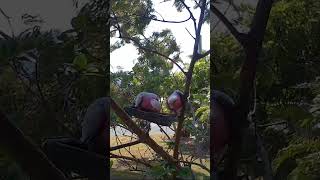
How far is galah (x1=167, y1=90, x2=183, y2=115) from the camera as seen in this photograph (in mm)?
2328

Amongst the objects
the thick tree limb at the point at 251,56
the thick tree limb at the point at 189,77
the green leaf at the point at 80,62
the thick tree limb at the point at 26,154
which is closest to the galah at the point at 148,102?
the thick tree limb at the point at 189,77

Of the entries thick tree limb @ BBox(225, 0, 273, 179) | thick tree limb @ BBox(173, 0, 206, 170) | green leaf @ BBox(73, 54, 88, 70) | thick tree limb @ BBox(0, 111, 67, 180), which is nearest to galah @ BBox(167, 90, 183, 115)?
thick tree limb @ BBox(173, 0, 206, 170)

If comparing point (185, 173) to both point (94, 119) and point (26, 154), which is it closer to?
point (94, 119)

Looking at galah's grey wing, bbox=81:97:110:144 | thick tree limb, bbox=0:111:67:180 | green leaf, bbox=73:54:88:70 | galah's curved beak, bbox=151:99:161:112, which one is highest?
green leaf, bbox=73:54:88:70

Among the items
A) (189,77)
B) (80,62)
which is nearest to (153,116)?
(189,77)

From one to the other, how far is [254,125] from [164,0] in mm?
820

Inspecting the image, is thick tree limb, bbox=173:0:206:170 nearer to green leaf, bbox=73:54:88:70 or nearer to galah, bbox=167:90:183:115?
galah, bbox=167:90:183:115

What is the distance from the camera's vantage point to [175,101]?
2332mm

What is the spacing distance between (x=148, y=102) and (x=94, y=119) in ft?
1.00

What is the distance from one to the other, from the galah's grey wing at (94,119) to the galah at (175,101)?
→ 1.10 ft

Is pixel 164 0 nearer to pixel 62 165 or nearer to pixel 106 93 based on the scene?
pixel 106 93

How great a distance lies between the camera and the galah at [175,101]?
91.7 inches

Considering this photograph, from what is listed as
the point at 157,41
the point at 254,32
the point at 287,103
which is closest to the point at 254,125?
the point at 287,103

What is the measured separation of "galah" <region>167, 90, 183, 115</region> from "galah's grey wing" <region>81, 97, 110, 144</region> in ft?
1.10
